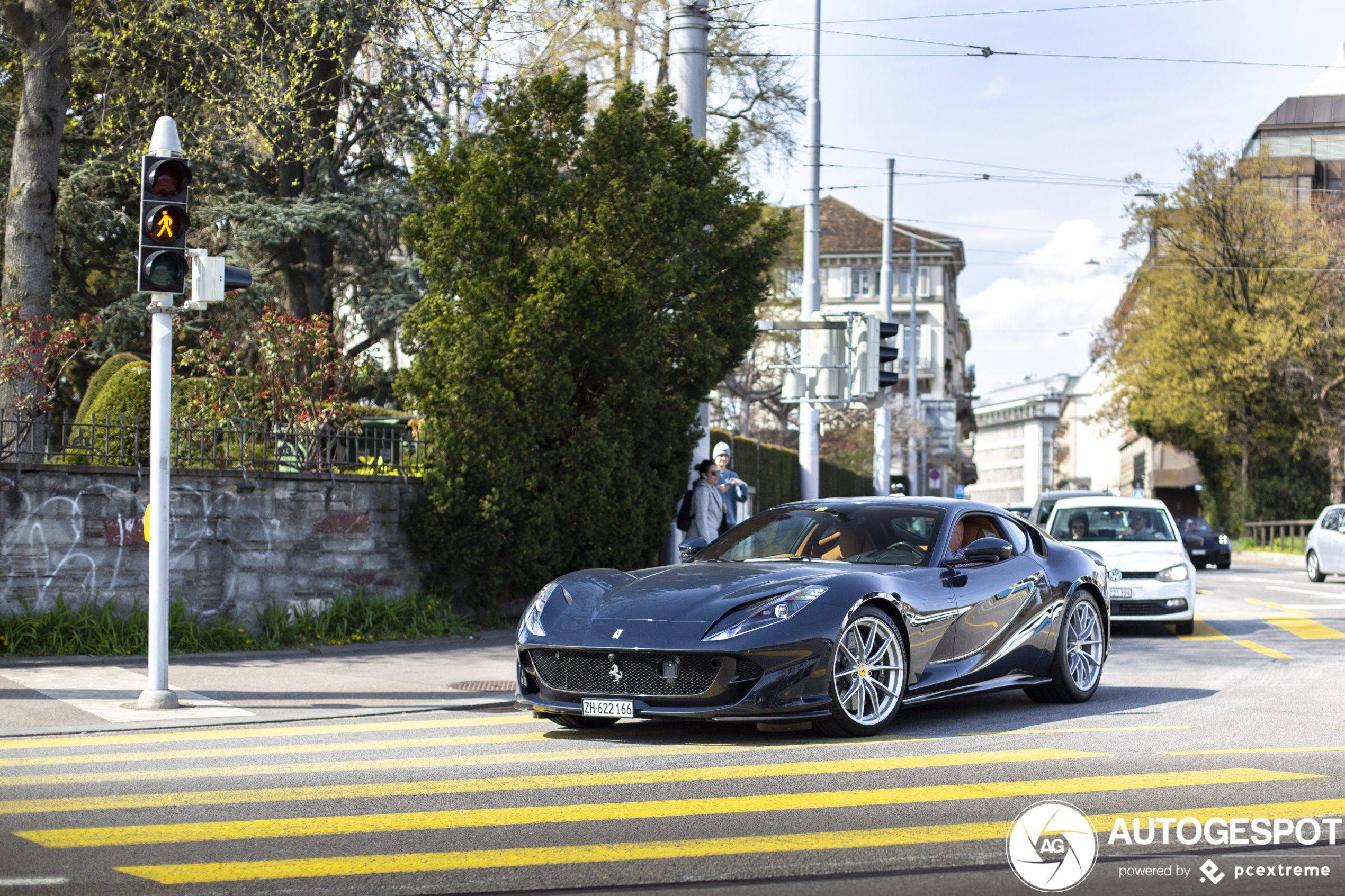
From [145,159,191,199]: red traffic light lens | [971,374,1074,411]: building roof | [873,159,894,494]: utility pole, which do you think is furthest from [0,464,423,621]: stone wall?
[971,374,1074,411]: building roof

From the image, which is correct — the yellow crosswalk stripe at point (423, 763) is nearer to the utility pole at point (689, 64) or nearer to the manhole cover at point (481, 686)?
the manhole cover at point (481, 686)

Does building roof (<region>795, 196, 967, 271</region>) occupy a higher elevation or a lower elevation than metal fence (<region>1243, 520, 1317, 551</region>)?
higher

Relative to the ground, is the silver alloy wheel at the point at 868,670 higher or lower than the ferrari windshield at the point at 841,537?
lower

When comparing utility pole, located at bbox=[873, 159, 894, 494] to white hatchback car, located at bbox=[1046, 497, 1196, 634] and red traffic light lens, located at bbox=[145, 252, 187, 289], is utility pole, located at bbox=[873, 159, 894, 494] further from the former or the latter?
red traffic light lens, located at bbox=[145, 252, 187, 289]

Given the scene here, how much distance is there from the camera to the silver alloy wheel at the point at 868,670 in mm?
7668

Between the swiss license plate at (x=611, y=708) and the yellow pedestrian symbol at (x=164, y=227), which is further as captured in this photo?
the yellow pedestrian symbol at (x=164, y=227)

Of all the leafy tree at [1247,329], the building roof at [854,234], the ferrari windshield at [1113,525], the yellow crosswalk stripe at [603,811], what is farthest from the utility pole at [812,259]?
the building roof at [854,234]

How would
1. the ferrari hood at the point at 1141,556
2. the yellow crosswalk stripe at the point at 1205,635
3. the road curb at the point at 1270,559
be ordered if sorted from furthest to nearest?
the road curb at the point at 1270,559 → the ferrari hood at the point at 1141,556 → the yellow crosswalk stripe at the point at 1205,635

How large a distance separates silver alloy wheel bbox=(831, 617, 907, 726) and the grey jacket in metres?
6.47

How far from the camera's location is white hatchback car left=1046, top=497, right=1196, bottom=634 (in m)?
15.0

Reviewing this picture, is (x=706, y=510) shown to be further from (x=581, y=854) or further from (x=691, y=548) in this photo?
(x=581, y=854)

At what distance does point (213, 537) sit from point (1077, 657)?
7583 millimetres

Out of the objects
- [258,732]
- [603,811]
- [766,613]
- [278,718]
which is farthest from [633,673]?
[278,718]

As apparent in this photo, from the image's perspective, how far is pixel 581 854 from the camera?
16.6 feet
